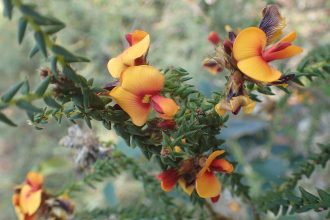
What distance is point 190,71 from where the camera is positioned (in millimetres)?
1749

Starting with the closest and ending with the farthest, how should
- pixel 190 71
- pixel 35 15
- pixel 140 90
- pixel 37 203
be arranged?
pixel 35 15 → pixel 140 90 → pixel 37 203 → pixel 190 71

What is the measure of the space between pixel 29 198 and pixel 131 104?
320mm

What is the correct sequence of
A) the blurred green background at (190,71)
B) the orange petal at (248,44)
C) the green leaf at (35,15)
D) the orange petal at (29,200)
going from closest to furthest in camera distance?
the green leaf at (35,15), the orange petal at (248,44), the orange petal at (29,200), the blurred green background at (190,71)

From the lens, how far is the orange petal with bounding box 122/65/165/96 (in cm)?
45

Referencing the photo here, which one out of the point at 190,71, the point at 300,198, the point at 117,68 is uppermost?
the point at 117,68

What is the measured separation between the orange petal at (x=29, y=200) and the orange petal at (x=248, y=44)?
1.27 feet

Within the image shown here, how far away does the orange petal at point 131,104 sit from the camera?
0.45m

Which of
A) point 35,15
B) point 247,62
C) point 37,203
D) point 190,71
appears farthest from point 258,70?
point 190,71

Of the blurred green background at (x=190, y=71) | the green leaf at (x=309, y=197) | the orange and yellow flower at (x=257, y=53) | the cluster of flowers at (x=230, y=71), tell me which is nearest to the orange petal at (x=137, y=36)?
the cluster of flowers at (x=230, y=71)

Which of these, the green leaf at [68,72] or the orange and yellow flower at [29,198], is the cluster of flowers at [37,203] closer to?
the orange and yellow flower at [29,198]

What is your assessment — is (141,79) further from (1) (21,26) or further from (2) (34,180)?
(2) (34,180)

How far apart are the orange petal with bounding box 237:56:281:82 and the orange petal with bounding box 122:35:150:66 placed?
97 mm

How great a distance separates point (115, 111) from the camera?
0.46 metres

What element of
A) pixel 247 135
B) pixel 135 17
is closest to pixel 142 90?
pixel 247 135
